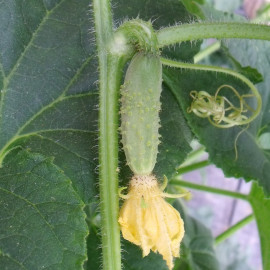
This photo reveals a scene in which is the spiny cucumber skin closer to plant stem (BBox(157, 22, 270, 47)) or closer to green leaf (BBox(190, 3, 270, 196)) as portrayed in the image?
plant stem (BBox(157, 22, 270, 47))

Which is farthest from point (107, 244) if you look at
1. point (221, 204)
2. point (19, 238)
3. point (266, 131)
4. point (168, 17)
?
point (221, 204)

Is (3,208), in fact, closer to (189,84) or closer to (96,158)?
(96,158)

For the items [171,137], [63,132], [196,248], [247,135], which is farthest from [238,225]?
[63,132]

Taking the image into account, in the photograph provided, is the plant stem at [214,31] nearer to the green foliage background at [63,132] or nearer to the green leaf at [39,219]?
the green foliage background at [63,132]

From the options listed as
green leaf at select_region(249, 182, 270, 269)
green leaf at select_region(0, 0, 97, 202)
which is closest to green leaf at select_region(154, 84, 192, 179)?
green leaf at select_region(0, 0, 97, 202)

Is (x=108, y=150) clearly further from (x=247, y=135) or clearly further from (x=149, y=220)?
(x=247, y=135)

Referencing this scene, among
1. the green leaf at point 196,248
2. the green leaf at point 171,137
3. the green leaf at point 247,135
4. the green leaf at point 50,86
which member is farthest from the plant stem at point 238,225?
the green leaf at point 50,86
